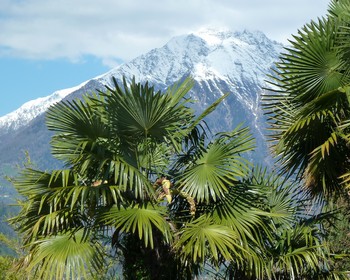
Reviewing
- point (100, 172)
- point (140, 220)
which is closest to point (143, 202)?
point (140, 220)

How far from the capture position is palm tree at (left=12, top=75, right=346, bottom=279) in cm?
769

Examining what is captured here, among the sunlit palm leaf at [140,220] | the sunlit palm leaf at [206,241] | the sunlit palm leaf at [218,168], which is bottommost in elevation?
the sunlit palm leaf at [206,241]

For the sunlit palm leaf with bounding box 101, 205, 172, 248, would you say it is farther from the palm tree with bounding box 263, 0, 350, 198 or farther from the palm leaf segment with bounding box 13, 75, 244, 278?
the palm tree with bounding box 263, 0, 350, 198

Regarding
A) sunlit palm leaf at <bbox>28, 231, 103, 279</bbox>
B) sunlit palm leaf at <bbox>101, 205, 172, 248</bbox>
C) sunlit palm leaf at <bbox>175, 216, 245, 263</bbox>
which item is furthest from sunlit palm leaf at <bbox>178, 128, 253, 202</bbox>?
sunlit palm leaf at <bbox>28, 231, 103, 279</bbox>

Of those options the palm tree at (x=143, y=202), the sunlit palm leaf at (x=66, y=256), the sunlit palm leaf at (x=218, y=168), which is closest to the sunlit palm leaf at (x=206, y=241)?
the palm tree at (x=143, y=202)

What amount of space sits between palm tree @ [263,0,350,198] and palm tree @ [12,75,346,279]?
645mm

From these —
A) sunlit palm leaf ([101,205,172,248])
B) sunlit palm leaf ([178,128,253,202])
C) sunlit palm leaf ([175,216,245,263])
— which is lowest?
sunlit palm leaf ([175,216,245,263])

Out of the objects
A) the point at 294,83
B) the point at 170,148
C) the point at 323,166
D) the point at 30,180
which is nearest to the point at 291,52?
the point at 294,83

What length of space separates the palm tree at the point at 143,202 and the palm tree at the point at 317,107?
0.64 meters

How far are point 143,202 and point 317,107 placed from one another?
101 inches

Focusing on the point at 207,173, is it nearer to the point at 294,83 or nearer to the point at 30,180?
the point at 294,83

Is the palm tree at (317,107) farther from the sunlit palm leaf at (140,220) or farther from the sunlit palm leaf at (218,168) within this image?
the sunlit palm leaf at (140,220)

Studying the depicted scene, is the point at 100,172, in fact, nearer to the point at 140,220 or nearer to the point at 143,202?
the point at 143,202

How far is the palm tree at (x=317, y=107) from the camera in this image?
25.7 ft
